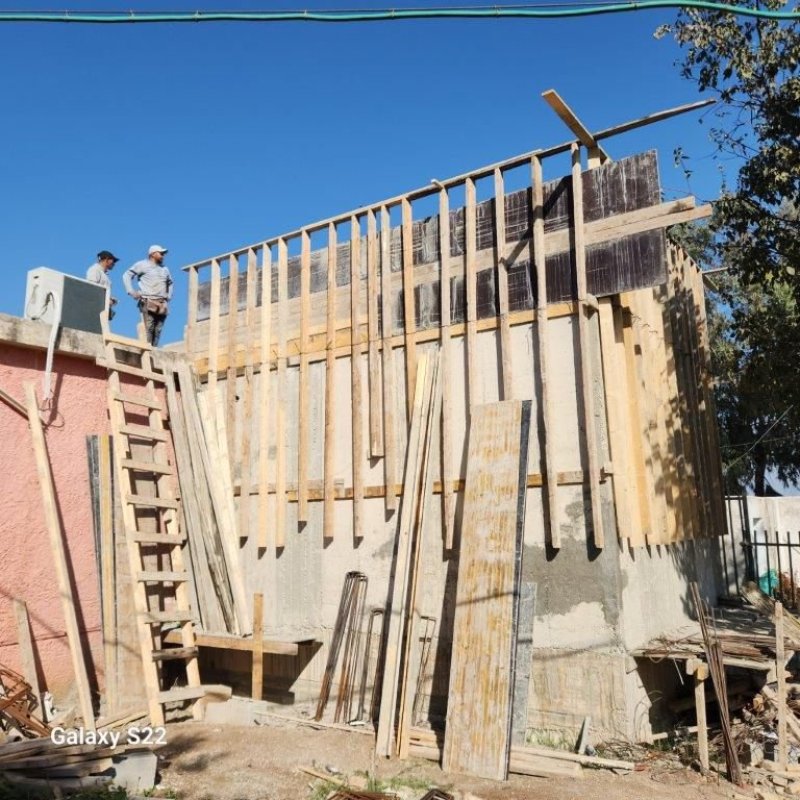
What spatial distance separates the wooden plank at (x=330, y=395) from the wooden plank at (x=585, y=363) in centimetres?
313

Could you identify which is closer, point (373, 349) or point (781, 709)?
point (781, 709)

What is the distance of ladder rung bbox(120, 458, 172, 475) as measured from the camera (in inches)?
341

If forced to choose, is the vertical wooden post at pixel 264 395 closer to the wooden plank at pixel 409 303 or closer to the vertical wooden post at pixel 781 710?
the wooden plank at pixel 409 303

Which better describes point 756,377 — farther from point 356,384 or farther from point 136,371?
point 136,371

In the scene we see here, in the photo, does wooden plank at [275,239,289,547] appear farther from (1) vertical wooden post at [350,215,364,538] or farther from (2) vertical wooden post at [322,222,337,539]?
(1) vertical wooden post at [350,215,364,538]

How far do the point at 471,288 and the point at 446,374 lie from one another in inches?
38.7

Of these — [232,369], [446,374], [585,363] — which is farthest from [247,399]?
[585,363]

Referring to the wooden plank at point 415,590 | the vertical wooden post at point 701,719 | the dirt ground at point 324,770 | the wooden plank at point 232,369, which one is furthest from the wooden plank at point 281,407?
the vertical wooden post at point 701,719

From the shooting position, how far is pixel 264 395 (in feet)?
31.4

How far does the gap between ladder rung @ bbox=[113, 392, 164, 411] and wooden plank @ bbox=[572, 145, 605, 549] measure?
5.33 metres

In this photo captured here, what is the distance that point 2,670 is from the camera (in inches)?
296

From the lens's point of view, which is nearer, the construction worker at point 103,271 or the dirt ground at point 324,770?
the dirt ground at point 324,770

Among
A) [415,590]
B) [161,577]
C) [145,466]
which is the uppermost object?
[145,466]

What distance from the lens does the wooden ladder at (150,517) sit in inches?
318
